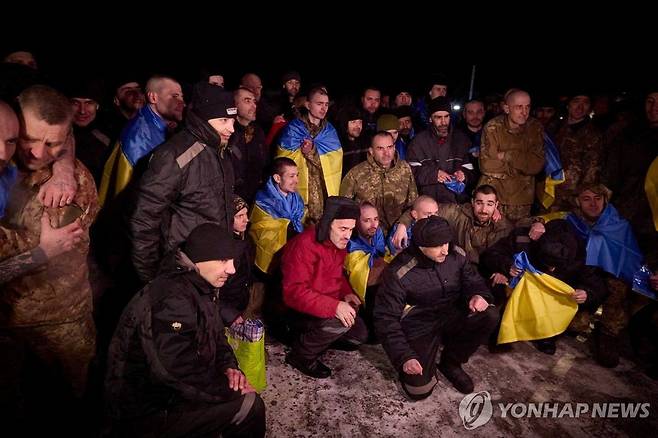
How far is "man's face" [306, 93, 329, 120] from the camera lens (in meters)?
5.75

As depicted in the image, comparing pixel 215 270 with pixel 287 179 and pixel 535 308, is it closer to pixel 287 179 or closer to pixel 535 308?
pixel 287 179

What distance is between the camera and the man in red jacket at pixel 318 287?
4.03m

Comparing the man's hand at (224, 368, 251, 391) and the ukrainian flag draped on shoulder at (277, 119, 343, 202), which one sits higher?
the ukrainian flag draped on shoulder at (277, 119, 343, 202)

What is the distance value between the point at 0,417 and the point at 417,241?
3284 mm

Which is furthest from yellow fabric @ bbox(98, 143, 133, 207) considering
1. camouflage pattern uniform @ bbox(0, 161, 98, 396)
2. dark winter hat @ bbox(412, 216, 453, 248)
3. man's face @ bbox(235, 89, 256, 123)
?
dark winter hat @ bbox(412, 216, 453, 248)

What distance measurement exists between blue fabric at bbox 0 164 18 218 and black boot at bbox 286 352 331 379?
2.65 m

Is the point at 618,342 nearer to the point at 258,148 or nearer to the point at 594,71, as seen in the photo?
the point at 258,148

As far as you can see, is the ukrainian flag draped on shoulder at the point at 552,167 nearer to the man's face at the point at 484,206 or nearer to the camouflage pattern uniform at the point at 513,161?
the camouflage pattern uniform at the point at 513,161

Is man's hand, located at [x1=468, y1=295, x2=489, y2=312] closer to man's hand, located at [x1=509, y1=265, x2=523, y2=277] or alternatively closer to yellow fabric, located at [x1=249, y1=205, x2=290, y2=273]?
man's hand, located at [x1=509, y1=265, x2=523, y2=277]

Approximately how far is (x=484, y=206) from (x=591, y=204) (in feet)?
3.96

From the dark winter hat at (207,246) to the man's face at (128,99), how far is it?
3228mm

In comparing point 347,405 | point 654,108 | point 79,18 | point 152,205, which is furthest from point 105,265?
point 79,18

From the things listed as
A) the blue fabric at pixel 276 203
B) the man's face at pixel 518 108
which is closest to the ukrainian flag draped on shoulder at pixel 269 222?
the blue fabric at pixel 276 203

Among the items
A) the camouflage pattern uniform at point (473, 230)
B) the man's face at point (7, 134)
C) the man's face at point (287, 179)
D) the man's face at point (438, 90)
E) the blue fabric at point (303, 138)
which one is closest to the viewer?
the man's face at point (7, 134)
